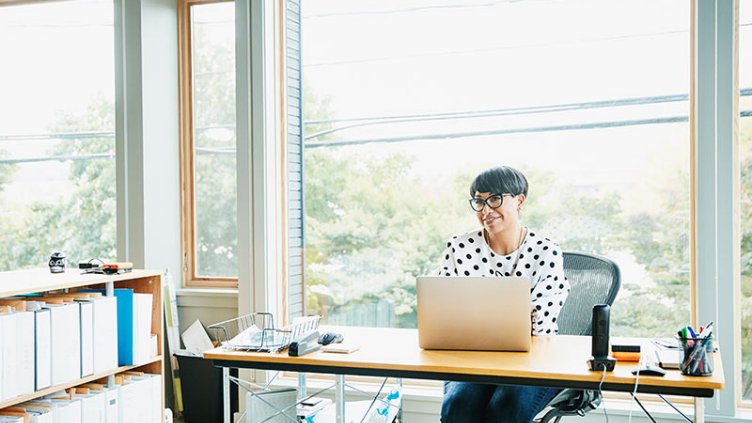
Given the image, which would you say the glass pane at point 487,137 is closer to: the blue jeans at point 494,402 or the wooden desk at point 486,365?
the wooden desk at point 486,365

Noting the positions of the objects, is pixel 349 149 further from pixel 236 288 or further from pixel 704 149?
pixel 704 149

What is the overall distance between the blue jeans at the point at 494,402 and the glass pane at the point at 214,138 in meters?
1.97

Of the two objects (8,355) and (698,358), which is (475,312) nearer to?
(698,358)

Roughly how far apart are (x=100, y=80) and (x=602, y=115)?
2.94 meters

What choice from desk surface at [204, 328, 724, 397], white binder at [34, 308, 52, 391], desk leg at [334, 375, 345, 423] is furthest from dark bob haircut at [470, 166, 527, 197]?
white binder at [34, 308, 52, 391]

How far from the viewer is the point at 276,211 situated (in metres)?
4.03

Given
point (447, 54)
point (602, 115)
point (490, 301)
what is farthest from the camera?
point (447, 54)

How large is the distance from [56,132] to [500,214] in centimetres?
300

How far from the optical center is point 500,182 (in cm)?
286

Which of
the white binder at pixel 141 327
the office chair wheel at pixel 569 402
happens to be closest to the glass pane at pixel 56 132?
the white binder at pixel 141 327

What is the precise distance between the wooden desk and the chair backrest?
0.28 m

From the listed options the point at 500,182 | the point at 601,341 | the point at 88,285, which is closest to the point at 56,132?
the point at 88,285

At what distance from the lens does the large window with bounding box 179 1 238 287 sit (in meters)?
4.23

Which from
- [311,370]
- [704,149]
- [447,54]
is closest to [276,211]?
[447,54]
